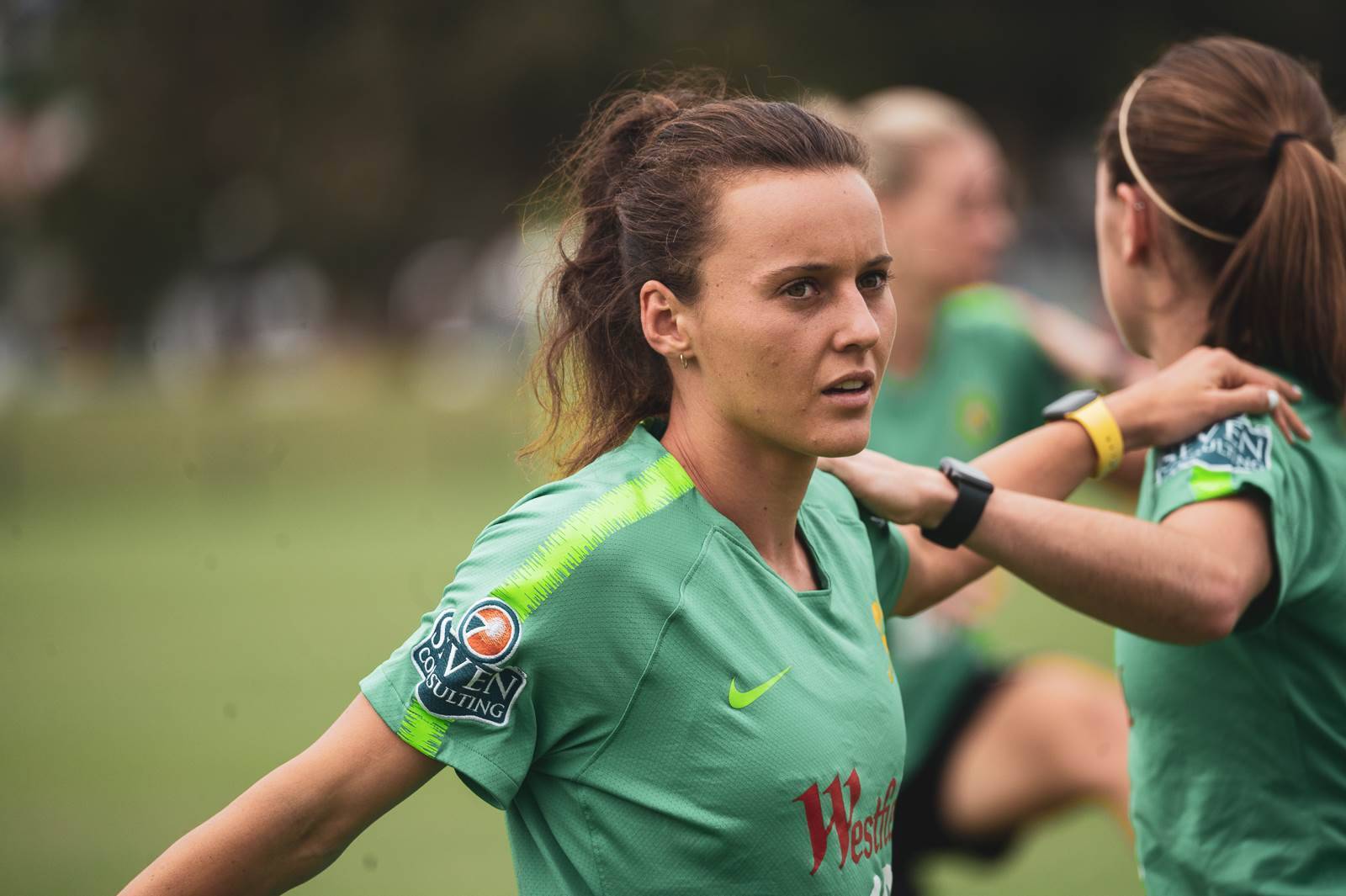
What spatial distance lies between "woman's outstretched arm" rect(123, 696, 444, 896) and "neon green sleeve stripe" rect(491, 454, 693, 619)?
30 cm

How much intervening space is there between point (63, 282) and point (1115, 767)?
36.3 meters

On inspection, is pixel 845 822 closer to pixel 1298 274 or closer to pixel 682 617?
pixel 682 617

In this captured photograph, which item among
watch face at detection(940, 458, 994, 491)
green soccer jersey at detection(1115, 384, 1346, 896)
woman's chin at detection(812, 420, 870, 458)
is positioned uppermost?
woman's chin at detection(812, 420, 870, 458)

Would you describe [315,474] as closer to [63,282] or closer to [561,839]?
[63,282]

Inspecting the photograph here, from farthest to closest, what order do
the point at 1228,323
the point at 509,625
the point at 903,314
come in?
the point at 903,314 < the point at 1228,323 < the point at 509,625

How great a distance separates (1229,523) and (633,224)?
4.02ft

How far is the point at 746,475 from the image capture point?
2.70 m

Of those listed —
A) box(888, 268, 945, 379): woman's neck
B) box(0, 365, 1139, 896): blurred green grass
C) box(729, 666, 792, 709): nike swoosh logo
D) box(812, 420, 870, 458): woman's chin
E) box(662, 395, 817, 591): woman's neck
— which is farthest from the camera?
box(0, 365, 1139, 896): blurred green grass

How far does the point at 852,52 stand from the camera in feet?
117

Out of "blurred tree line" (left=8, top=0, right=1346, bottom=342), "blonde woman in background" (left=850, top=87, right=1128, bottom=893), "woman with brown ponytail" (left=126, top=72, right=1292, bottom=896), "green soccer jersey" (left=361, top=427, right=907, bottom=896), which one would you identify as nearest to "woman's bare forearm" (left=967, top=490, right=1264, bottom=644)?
"woman with brown ponytail" (left=126, top=72, right=1292, bottom=896)

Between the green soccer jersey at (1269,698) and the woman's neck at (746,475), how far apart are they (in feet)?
2.63

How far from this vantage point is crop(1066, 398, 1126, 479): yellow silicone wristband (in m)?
3.24

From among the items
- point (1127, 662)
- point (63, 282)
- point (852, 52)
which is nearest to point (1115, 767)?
point (1127, 662)

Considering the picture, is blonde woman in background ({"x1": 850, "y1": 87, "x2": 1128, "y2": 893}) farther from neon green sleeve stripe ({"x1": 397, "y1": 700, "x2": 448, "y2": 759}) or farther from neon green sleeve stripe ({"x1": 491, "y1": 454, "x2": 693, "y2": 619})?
neon green sleeve stripe ({"x1": 397, "y1": 700, "x2": 448, "y2": 759})
